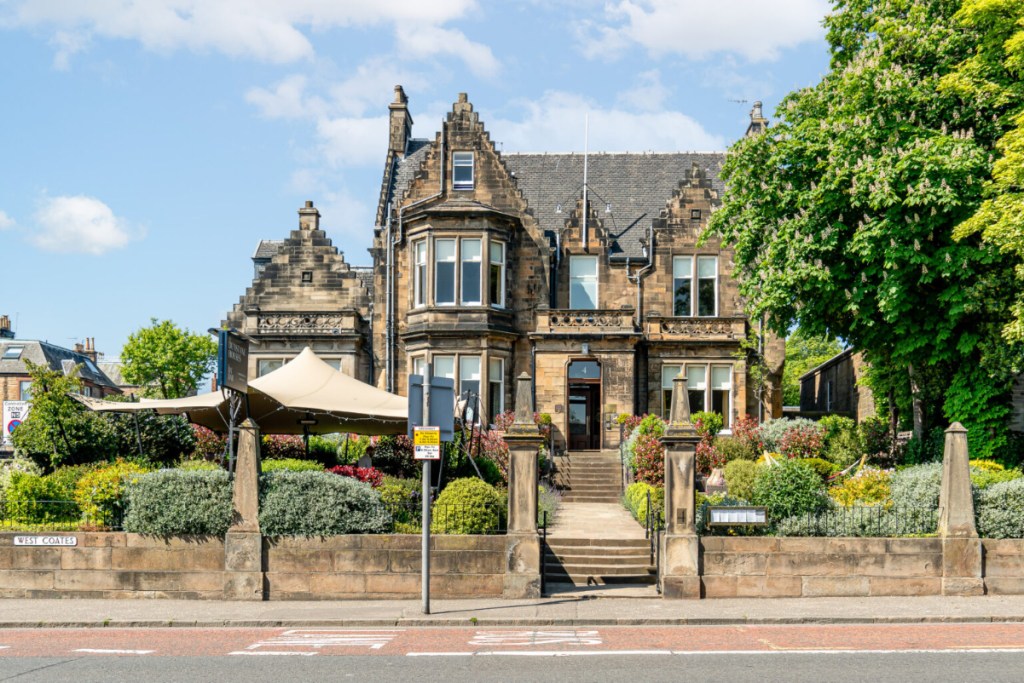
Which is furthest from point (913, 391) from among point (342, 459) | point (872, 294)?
point (342, 459)

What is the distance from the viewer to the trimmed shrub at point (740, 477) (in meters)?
22.7

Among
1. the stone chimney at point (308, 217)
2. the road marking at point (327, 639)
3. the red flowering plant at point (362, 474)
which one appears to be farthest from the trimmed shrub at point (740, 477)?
A: the stone chimney at point (308, 217)

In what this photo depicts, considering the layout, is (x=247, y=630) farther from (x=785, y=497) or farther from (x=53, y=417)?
(x=53, y=417)

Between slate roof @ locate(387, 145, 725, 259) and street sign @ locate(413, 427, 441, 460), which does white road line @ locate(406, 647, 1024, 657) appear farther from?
slate roof @ locate(387, 145, 725, 259)

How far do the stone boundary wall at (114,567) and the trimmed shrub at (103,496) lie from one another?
61 centimetres

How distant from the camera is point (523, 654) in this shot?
11.9 meters

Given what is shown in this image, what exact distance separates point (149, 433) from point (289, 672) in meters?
15.8

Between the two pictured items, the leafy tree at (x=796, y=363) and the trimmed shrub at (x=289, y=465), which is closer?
the trimmed shrub at (x=289, y=465)

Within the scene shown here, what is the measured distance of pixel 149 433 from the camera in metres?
25.0

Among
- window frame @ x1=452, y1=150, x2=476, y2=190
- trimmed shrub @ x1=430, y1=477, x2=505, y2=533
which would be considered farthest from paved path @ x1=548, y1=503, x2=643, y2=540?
window frame @ x1=452, y1=150, x2=476, y2=190

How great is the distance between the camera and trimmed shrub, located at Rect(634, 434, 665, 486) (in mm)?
26672

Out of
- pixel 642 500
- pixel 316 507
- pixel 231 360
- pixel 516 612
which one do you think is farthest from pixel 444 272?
pixel 516 612

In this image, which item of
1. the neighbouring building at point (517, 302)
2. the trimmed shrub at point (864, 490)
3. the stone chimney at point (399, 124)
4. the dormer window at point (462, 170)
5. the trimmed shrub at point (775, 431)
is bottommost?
the trimmed shrub at point (864, 490)

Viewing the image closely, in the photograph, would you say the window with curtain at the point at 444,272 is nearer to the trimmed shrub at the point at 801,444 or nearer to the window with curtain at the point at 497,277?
the window with curtain at the point at 497,277
